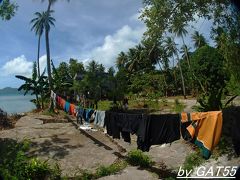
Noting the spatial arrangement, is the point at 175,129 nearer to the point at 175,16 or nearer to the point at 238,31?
the point at 238,31

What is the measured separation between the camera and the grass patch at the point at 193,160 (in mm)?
11536

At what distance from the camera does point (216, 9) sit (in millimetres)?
13055

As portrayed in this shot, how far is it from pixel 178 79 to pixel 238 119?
47.5m

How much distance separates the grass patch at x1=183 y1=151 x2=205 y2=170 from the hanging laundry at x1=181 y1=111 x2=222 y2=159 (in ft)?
9.29

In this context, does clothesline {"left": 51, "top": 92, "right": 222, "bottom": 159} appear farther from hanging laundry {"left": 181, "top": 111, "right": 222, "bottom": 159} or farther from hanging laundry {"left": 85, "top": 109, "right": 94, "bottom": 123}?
hanging laundry {"left": 85, "top": 109, "right": 94, "bottom": 123}

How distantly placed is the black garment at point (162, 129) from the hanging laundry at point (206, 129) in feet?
1.50

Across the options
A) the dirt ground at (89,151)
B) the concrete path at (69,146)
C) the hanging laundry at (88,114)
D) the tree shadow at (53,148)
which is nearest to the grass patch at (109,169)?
the dirt ground at (89,151)

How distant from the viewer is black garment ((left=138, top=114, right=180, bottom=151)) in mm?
9375

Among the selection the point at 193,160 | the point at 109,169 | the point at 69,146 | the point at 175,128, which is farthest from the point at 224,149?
the point at 69,146

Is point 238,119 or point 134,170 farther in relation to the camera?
point 134,170

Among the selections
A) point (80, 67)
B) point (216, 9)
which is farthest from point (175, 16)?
point (80, 67)

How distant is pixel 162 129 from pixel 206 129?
136 cm

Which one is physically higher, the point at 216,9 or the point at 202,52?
the point at 202,52

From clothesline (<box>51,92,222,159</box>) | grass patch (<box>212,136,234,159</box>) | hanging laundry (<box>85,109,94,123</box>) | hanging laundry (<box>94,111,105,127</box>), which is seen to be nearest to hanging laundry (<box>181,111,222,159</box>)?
clothesline (<box>51,92,222,159</box>)
